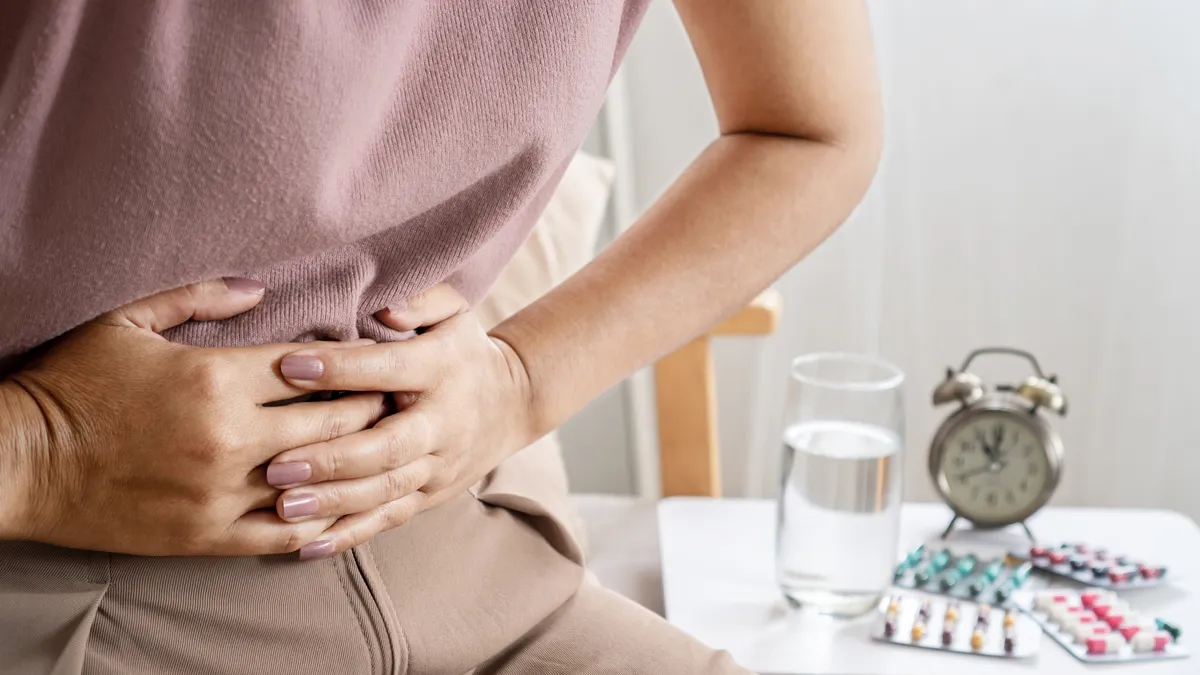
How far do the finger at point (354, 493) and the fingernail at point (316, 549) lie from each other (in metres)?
0.01

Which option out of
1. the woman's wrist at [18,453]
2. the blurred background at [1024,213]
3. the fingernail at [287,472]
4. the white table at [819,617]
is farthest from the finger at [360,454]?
the blurred background at [1024,213]

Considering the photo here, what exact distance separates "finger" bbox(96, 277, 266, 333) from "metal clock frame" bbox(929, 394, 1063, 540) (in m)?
0.87

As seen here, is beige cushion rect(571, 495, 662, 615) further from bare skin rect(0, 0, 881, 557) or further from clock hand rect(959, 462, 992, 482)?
bare skin rect(0, 0, 881, 557)

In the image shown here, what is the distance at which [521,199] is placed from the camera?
2.22ft

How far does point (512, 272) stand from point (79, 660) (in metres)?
0.77

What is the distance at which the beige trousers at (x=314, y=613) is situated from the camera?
2.00 feet

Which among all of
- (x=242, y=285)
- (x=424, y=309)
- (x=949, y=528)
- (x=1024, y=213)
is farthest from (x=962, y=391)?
(x=242, y=285)

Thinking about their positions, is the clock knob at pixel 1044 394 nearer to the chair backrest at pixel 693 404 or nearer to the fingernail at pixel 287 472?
the chair backrest at pixel 693 404

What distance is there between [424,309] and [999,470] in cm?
80

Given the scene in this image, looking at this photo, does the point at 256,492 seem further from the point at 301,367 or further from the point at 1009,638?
the point at 1009,638

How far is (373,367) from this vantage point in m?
0.62

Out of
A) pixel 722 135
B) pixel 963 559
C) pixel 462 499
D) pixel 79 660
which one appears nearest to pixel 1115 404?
pixel 963 559

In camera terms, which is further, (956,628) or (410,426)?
(956,628)

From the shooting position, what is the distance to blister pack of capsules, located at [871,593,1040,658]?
1018mm
